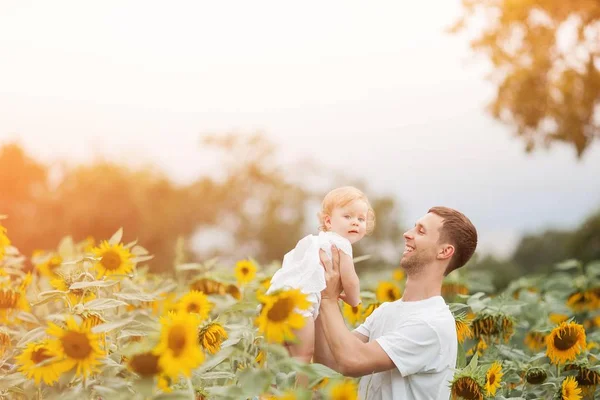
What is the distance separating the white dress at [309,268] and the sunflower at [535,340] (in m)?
1.97

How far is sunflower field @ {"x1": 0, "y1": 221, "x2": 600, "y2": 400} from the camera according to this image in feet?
7.18

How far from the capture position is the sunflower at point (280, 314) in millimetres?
2143

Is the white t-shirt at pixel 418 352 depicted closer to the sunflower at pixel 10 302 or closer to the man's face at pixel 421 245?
the man's face at pixel 421 245

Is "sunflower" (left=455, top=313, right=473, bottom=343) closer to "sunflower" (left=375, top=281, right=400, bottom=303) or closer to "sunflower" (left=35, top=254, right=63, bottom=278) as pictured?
"sunflower" (left=375, top=281, right=400, bottom=303)

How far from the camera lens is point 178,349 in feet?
7.05

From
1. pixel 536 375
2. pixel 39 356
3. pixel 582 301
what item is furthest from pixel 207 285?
pixel 582 301

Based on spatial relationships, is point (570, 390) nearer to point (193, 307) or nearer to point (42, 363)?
point (193, 307)

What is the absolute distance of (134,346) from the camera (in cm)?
→ 223

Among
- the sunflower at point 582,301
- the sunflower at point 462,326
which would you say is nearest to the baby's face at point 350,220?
the sunflower at point 462,326

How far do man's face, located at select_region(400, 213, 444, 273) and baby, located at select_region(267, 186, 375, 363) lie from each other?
20 centimetres

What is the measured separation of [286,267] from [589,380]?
1613mm

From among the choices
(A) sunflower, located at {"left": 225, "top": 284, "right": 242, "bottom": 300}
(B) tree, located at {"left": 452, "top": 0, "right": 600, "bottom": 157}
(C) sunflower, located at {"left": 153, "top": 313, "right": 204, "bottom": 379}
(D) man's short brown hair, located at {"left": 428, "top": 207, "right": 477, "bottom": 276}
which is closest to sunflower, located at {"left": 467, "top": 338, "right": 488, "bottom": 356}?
(D) man's short brown hair, located at {"left": 428, "top": 207, "right": 477, "bottom": 276}

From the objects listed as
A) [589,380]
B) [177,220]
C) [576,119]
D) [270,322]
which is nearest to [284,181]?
[177,220]

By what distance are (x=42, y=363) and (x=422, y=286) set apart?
154 centimetres
